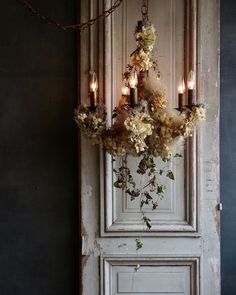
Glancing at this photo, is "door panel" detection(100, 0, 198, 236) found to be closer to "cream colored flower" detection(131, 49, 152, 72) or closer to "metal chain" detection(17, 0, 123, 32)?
"metal chain" detection(17, 0, 123, 32)

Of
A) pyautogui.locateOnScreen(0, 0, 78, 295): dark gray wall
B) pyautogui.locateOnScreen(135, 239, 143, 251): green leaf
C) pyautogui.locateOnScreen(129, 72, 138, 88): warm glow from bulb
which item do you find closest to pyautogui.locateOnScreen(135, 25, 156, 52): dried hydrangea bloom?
pyautogui.locateOnScreen(129, 72, 138, 88): warm glow from bulb

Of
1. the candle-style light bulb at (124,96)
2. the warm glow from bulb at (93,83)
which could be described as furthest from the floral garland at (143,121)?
the warm glow from bulb at (93,83)

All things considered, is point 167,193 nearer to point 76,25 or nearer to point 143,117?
point 143,117

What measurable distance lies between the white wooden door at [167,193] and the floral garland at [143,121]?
5.4 inches

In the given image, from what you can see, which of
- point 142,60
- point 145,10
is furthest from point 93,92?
point 145,10

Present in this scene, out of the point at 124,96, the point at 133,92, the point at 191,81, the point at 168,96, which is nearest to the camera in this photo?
the point at 133,92

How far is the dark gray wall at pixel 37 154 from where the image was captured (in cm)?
267

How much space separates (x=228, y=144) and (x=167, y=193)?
0.48 meters

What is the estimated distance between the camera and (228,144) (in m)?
2.69

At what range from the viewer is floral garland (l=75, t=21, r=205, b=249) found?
2.30 meters

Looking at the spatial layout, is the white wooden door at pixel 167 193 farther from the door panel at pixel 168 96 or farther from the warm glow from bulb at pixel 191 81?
the warm glow from bulb at pixel 191 81

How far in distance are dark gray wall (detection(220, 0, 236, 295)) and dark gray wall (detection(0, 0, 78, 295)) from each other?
909mm

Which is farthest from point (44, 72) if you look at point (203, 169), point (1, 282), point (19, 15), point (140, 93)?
point (1, 282)

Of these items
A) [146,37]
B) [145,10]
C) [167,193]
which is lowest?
[167,193]
